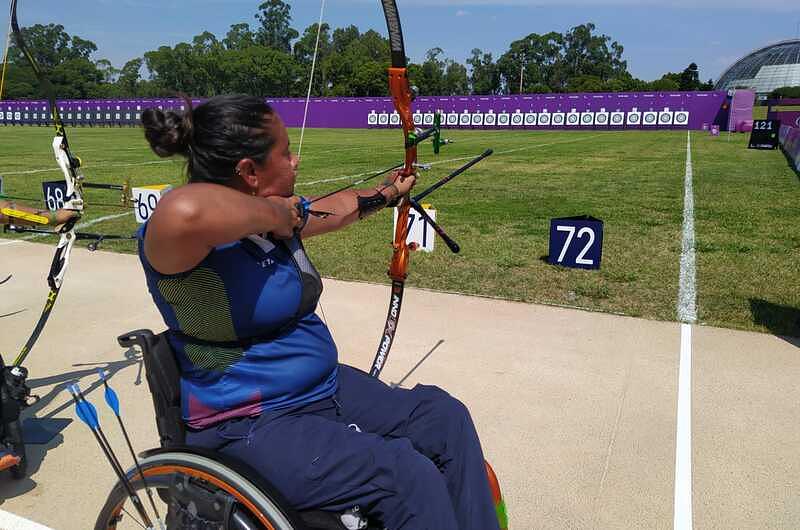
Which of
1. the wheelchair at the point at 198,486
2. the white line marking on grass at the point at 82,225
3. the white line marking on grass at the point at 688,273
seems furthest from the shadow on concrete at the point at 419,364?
the white line marking on grass at the point at 82,225

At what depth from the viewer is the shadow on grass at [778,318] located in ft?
14.0

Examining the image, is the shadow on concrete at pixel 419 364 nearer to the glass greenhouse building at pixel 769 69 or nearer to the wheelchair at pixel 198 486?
the wheelchair at pixel 198 486

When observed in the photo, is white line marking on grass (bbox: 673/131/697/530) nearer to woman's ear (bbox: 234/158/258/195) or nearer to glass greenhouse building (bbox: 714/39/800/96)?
woman's ear (bbox: 234/158/258/195)

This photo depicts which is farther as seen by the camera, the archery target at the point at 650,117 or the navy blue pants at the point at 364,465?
the archery target at the point at 650,117

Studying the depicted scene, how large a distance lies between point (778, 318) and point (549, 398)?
229 centimetres

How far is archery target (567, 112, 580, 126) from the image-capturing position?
123 feet

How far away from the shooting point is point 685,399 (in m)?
3.34

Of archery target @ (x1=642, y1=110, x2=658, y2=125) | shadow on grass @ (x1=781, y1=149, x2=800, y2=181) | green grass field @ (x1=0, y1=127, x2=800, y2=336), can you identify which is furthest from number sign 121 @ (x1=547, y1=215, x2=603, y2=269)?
archery target @ (x1=642, y1=110, x2=658, y2=125)

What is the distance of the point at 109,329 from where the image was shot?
4.46m

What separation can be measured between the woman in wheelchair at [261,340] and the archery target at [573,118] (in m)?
38.3

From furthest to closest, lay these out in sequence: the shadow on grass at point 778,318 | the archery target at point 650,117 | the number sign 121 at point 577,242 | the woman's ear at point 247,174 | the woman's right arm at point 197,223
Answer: the archery target at point 650,117 < the number sign 121 at point 577,242 < the shadow on grass at point 778,318 < the woman's ear at point 247,174 < the woman's right arm at point 197,223

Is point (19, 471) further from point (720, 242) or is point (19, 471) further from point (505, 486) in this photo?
point (720, 242)

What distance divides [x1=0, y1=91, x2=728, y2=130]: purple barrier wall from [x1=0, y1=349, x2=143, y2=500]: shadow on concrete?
32651 millimetres

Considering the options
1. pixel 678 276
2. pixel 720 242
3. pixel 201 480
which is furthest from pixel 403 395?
pixel 720 242
